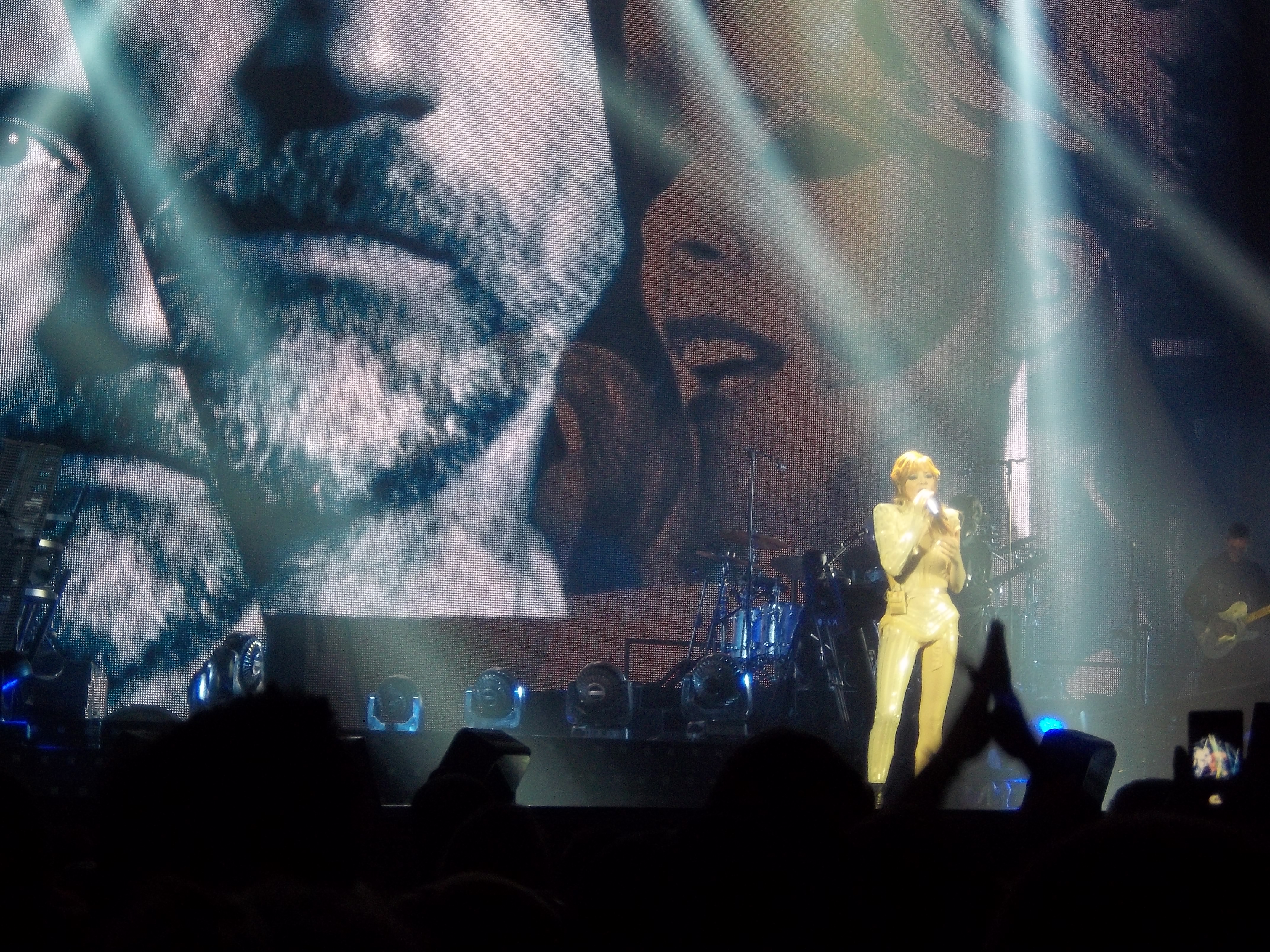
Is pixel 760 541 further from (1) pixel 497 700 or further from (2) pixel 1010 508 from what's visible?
(1) pixel 497 700

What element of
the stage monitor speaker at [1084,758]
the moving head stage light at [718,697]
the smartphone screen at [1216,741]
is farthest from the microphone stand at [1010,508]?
the smartphone screen at [1216,741]

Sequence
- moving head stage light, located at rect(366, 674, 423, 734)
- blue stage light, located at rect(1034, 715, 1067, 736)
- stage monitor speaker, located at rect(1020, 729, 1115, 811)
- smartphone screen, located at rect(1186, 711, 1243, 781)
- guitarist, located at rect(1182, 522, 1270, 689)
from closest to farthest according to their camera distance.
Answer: smartphone screen, located at rect(1186, 711, 1243, 781)
stage monitor speaker, located at rect(1020, 729, 1115, 811)
blue stage light, located at rect(1034, 715, 1067, 736)
moving head stage light, located at rect(366, 674, 423, 734)
guitarist, located at rect(1182, 522, 1270, 689)

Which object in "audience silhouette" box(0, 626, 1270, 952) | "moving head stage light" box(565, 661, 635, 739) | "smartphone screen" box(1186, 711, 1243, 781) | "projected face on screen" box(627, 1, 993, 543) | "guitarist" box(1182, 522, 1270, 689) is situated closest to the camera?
"audience silhouette" box(0, 626, 1270, 952)

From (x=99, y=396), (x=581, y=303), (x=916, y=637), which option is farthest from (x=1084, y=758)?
(x=99, y=396)

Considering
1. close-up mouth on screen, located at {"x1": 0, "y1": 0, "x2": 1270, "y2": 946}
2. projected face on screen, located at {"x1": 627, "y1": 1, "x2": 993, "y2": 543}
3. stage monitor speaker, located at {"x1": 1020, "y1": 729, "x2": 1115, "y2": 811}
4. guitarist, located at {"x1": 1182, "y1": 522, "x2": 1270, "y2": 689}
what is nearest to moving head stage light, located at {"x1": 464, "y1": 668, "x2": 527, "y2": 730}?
close-up mouth on screen, located at {"x1": 0, "y1": 0, "x2": 1270, "y2": 946}

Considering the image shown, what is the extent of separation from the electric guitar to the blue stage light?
56.3 inches

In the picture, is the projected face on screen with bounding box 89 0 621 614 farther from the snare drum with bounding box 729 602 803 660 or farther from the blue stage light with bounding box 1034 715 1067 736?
the blue stage light with bounding box 1034 715 1067 736

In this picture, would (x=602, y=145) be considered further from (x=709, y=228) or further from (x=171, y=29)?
(x=171, y=29)

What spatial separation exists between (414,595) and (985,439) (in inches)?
136

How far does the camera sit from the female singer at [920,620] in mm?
5262

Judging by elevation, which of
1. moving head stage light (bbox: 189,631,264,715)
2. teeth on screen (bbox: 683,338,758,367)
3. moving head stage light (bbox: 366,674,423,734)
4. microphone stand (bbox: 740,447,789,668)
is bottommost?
moving head stage light (bbox: 366,674,423,734)

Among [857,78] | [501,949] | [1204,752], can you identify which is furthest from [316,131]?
[501,949]

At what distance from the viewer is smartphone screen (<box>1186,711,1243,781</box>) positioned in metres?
1.96

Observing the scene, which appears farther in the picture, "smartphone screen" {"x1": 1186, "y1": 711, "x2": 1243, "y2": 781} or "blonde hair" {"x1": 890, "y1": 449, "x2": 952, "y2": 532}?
"blonde hair" {"x1": 890, "y1": 449, "x2": 952, "y2": 532}
